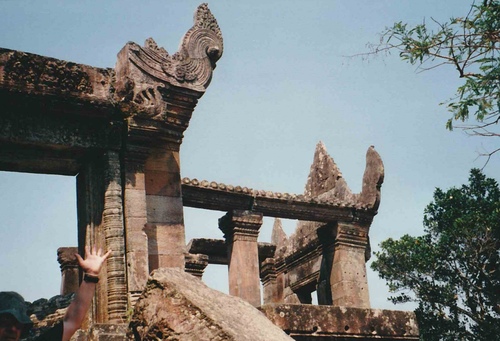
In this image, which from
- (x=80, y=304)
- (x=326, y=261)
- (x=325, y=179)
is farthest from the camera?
(x=325, y=179)

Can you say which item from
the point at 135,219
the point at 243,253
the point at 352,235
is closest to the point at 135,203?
the point at 135,219

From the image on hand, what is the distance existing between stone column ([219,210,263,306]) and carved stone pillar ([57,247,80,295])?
9.41 ft

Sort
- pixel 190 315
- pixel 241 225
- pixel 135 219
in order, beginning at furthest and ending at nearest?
pixel 241 225 → pixel 135 219 → pixel 190 315

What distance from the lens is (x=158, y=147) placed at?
802 centimetres

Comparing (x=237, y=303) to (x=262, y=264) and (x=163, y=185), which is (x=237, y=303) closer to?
(x=163, y=185)

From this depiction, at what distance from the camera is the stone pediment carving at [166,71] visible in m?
7.62

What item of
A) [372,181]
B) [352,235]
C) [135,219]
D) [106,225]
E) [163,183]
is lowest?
[106,225]

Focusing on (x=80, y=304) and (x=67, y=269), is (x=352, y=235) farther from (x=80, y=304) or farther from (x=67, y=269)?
(x=80, y=304)

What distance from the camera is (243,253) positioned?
39.4 ft

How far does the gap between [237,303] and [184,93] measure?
4.51 meters

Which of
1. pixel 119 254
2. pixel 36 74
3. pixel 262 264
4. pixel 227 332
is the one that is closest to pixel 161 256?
pixel 119 254

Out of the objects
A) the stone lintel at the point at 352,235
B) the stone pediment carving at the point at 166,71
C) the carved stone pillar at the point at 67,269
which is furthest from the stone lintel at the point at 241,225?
the stone pediment carving at the point at 166,71

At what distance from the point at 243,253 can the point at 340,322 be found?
7504 millimetres

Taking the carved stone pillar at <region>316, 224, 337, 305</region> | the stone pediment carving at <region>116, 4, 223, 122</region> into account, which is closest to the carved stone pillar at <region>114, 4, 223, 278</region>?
the stone pediment carving at <region>116, 4, 223, 122</region>
